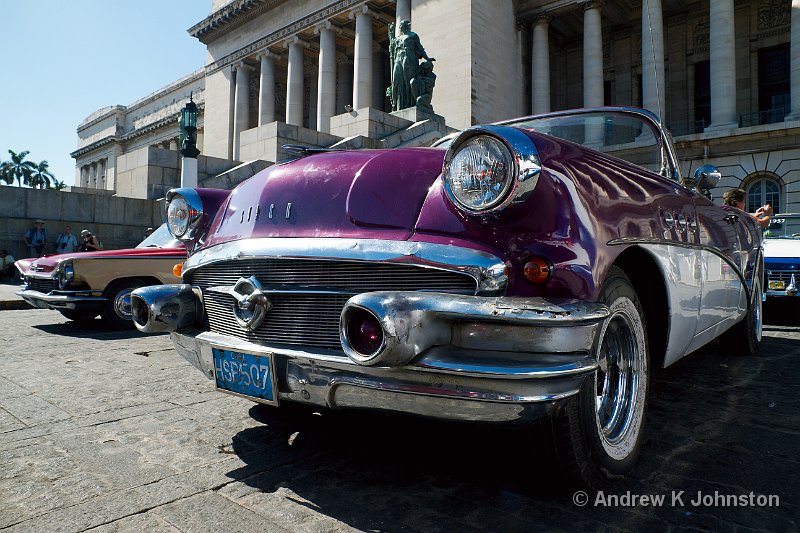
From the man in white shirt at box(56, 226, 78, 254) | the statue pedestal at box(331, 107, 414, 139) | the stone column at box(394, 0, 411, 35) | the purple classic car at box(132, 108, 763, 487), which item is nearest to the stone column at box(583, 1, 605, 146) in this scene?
the stone column at box(394, 0, 411, 35)

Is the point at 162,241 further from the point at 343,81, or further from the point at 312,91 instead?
the point at 312,91

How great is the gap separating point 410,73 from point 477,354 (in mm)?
20952

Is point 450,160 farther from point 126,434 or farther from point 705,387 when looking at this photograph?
point 705,387

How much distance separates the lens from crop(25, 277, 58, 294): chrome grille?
6555 millimetres

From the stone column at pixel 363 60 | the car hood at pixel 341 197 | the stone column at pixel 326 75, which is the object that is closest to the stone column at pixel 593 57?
the stone column at pixel 363 60

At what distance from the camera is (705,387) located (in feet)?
12.0

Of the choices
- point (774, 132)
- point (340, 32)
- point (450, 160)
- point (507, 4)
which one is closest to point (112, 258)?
point (450, 160)

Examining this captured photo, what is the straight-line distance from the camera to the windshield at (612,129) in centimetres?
307

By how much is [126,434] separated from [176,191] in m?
1.23

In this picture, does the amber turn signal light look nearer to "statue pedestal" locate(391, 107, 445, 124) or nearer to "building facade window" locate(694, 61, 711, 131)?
"statue pedestal" locate(391, 107, 445, 124)

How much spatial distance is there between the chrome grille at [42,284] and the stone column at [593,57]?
2406 cm

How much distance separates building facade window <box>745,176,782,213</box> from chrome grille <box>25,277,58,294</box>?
24159 millimetres

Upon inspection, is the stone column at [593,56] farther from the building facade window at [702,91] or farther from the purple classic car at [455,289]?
the purple classic car at [455,289]

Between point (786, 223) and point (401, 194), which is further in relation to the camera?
point (786, 223)
